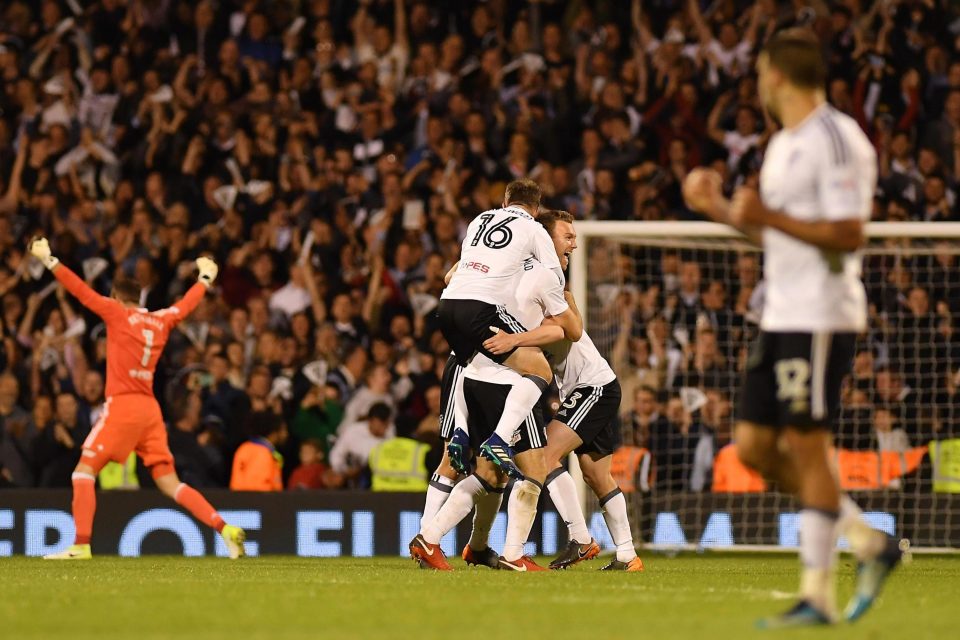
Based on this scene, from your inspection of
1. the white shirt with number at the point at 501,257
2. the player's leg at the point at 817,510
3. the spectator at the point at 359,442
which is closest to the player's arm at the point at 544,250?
the white shirt with number at the point at 501,257

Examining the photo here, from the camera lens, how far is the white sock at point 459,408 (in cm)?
982

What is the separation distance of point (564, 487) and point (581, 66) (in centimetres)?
819

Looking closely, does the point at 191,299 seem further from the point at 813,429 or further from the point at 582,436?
the point at 813,429

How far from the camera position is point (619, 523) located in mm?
10250

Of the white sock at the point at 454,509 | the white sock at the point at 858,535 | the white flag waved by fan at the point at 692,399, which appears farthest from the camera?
the white flag waved by fan at the point at 692,399

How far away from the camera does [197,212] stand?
1719cm

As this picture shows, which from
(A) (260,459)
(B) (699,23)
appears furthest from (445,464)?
(B) (699,23)

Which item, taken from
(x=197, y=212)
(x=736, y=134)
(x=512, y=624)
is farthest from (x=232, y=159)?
(x=512, y=624)

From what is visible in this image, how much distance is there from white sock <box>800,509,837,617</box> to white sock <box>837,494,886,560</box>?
91mm

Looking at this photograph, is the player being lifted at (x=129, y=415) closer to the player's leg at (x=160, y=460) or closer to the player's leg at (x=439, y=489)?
the player's leg at (x=160, y=460)

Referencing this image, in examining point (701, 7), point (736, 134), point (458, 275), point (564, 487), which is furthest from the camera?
point (701, 7)

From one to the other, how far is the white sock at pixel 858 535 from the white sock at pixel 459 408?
13.4 feet

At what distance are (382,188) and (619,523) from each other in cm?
738

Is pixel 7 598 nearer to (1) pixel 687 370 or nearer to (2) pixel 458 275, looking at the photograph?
(2) pixel 458 275
